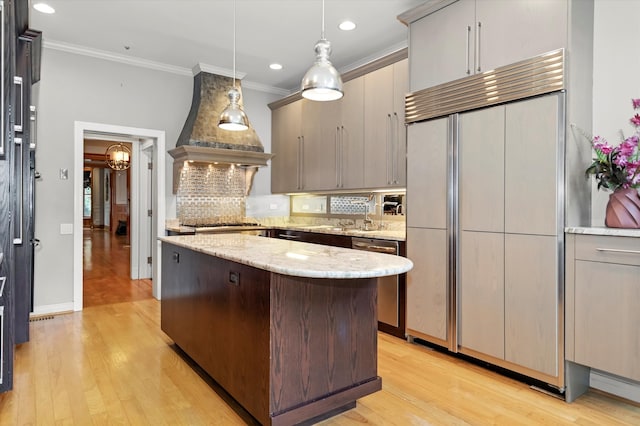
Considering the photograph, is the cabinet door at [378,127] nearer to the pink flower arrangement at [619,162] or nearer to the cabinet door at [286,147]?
the cabinet door at [286,147]

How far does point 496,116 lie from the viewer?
2.69 m

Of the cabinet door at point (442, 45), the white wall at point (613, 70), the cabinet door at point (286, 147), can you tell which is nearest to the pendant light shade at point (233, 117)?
the cabinet door at point (442, 45)

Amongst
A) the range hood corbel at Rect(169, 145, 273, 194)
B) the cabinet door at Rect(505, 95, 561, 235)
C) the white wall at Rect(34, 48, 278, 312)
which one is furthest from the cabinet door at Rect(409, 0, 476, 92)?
the white wall at Rect(34, 48, 278, 312)

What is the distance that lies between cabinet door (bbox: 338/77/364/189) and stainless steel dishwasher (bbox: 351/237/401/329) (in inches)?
32.2

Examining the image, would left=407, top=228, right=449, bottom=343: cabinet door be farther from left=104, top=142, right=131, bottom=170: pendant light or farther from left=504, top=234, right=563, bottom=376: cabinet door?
left=104, top=142, right=131, bottom=170: pendant light

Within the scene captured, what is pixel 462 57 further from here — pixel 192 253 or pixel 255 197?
pixel 255 197

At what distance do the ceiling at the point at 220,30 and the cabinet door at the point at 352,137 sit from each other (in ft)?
1.66

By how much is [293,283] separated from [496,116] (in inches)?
72.9

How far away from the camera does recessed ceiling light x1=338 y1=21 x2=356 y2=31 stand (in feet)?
12.1

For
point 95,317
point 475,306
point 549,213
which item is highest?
point 549,213

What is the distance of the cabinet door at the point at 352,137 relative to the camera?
13.9ft

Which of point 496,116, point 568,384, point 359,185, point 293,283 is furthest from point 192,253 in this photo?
point 568,384

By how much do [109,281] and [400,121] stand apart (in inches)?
193

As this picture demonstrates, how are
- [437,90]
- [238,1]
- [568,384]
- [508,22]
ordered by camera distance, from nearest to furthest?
[568,384] → [508,22] → [437,90] → [238,1]
